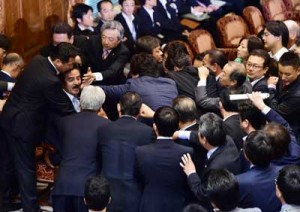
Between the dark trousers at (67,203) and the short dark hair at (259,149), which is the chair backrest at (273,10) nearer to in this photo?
the dark trousers at (67,203)

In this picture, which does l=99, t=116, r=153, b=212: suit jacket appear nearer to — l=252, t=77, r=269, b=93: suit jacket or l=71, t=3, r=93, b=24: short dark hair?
l=252, t=77, r=269, b=93: suit jacket

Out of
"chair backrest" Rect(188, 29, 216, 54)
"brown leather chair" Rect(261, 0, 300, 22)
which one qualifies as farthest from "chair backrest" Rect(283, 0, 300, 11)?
"chair backrest" Rect(188, 29, 216, 54)

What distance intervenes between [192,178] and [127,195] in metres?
0.51

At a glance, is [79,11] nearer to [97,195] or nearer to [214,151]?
[214,151]

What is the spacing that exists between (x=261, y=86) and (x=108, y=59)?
1359 millimetres

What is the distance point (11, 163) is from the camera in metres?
5.21

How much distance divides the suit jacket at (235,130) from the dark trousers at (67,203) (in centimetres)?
103

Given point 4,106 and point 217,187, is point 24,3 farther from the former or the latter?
point 217,187

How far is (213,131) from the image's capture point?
3932 millimetres

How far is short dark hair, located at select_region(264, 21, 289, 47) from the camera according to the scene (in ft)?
18.3

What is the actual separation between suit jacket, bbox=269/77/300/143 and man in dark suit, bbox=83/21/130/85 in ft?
4.55

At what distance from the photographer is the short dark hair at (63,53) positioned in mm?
4771

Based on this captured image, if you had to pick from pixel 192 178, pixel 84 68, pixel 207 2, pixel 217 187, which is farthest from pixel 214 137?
pixel 207 2

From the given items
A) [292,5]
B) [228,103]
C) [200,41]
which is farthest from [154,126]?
[292,5]
